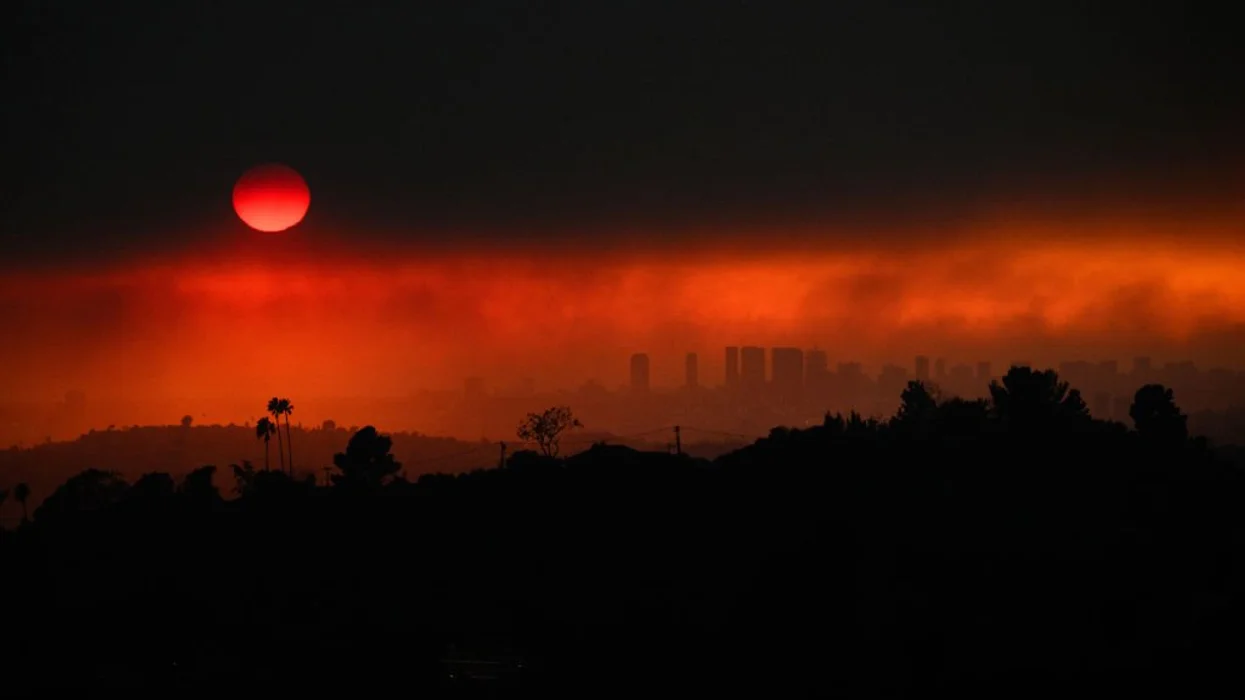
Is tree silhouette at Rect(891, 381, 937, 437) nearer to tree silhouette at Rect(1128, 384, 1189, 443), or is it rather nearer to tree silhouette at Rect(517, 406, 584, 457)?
tree silhouette at Rect(1128, 384, 1189, 443)

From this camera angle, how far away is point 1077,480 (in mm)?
97875

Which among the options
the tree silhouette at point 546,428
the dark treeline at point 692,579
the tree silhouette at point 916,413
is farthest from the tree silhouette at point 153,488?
the tree silhouette at point 916,413

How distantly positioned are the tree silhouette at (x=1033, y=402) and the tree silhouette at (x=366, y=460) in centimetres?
7017

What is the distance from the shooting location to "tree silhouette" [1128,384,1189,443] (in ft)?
411

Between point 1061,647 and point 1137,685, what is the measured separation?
17.7 feet

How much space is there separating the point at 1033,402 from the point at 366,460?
7679 centimetres

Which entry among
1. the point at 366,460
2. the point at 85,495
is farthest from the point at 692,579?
the point at 85,495

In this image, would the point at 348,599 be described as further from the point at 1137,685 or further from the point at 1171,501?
the point at 1171,501

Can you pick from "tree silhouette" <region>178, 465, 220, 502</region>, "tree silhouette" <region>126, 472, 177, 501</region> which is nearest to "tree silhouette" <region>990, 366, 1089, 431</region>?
"tree silhouette" <region>178, 465, 220, 502</region>

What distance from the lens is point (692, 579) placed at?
3009 inches

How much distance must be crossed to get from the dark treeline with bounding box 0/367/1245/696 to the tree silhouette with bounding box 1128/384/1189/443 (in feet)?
31.4

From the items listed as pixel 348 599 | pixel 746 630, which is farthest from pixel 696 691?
pixel 348 599

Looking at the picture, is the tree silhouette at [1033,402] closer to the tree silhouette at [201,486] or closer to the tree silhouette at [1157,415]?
the tree silhouette at [1157,415]

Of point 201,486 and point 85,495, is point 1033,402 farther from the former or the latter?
point 85,495
